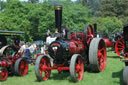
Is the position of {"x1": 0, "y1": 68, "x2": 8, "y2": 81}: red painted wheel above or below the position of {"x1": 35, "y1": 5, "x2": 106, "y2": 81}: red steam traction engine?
below

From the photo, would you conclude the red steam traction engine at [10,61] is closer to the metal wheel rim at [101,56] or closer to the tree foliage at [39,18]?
the metal wheel rim at [101,56]

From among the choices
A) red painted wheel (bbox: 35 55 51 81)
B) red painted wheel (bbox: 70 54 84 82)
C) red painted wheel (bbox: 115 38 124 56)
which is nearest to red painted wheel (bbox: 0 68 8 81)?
red painted wheel (bbox: 35 55 51 81)

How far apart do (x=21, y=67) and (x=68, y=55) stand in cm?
223

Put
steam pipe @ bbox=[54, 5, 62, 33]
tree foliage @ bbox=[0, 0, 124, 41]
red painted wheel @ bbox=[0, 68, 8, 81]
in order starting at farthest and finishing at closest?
tree foliage @ bbox=[0, 0, 124, 41] < red painted wheel @ bbox=[0, 68, 8, 81] < steam pipe @ bbox=[54, 5, 62, 33]

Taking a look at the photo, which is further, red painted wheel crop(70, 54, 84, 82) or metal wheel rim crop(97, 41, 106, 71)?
metal wheel rim crop(97, 41, 106, 71)

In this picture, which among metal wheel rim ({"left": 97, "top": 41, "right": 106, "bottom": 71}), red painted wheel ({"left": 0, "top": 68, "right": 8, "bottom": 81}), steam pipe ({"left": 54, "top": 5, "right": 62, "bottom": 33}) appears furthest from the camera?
metal wheel rim ({"left": 97, "top": 41, "right": 106, "bottom": 71})

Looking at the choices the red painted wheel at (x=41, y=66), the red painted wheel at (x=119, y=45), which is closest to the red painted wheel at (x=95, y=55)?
the red painted wheel at (x=41, y=66)

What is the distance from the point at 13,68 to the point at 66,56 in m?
2.43

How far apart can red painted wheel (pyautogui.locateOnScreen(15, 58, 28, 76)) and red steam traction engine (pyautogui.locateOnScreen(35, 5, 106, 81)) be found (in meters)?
1.10

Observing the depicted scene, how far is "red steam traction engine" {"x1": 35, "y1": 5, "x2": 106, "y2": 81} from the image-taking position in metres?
6.26

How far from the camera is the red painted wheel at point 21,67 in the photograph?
24.7 feet

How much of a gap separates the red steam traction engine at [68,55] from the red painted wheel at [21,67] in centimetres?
110

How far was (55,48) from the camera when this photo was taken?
665 centimetres

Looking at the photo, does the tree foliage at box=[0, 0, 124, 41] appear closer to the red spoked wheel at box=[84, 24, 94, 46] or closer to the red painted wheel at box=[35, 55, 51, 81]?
the red spoked wheel at box=[84, 24, 94, 46]
